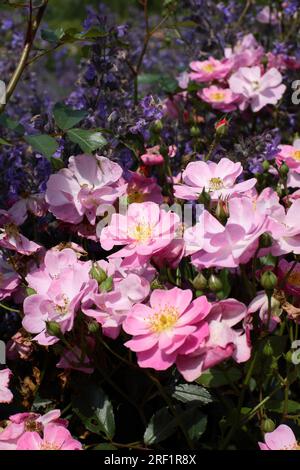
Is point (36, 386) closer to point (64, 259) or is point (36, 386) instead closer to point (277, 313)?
point (64, 259)

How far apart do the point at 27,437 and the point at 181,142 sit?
3.01 ft

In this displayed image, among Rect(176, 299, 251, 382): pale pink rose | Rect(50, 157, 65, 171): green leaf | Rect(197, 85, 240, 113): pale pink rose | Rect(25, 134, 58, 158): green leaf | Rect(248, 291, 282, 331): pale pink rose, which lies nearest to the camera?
Rect(176, 299, 251, 382): pale pink rose

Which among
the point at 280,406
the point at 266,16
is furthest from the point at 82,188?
the point at 266,16

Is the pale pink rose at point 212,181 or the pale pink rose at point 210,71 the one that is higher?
the pale pink rose at point 212,181

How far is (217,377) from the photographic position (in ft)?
3.08

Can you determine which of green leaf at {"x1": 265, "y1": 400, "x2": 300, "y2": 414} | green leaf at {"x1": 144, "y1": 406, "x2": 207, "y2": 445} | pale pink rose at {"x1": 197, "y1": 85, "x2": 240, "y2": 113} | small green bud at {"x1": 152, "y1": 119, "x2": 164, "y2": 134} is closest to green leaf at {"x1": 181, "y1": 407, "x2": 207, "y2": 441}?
green leaf at {"x1": 144, "y1": 406, "x2": 207, "y2": 445}

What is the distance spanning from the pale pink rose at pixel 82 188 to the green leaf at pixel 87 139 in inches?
1.2

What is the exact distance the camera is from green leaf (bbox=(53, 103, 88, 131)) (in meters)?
1.19

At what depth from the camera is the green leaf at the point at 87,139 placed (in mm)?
1129

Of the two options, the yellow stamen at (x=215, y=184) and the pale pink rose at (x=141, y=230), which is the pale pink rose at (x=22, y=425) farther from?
the yellow stamen at (x=215, y=184)

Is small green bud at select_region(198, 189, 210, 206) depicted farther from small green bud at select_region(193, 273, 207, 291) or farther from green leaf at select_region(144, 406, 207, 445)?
green leaf at select_region(144, 406, 207, 445)

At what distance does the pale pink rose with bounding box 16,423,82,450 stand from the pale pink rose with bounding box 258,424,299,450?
0.25 meters

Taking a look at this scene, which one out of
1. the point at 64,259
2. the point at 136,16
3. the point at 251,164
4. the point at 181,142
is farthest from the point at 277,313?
the point at 136,16

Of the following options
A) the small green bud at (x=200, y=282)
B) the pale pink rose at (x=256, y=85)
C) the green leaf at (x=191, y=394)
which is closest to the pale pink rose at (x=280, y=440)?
the green leaf at (x=191, y=394)
